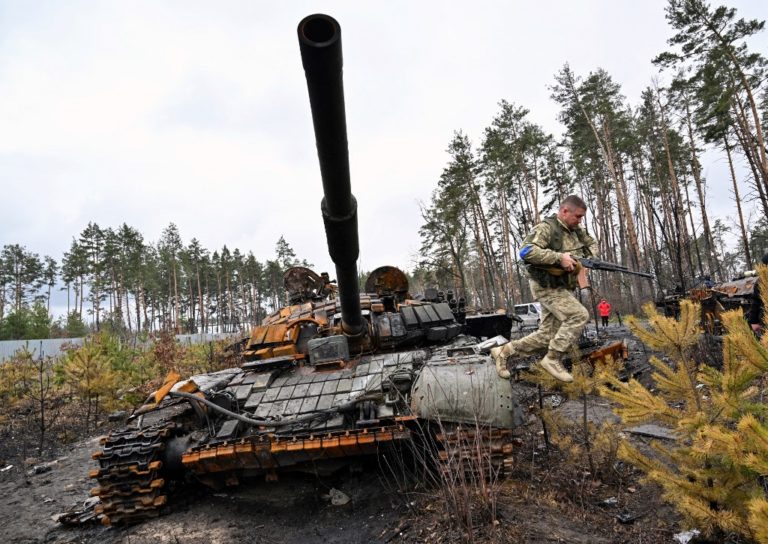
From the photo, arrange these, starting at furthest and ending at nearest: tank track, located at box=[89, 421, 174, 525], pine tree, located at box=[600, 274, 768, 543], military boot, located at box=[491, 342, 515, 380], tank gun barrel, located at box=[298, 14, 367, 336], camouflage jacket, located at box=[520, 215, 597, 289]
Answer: military boot, located at box=[491, 342, 515, 380]
tank track, located at box=[89, 421, 174, 525]
camouflage jacket, located at box=[520, 215, 597, 289]
pine tree, located at box=[600, 274, 768, 543]
tank gun barrel, located at box=[298, 14, 367, 336]

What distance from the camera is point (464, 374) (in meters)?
4.54

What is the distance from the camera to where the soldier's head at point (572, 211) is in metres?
4.41

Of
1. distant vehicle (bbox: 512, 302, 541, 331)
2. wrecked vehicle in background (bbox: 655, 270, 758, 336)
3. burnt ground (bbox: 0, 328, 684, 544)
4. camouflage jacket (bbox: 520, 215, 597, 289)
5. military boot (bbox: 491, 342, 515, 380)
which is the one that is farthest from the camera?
distant vehicle (bbox: 512, 302, 541, 331)

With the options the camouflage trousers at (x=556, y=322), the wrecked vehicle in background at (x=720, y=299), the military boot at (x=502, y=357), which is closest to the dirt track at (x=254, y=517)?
the military boot at (x=502, y=357)

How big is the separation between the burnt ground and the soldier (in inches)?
40.9

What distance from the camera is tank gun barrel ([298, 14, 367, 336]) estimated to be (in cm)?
231

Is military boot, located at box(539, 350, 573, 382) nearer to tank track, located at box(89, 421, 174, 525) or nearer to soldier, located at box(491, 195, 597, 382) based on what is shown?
soldier, located at box(491, 195, 597, 382)

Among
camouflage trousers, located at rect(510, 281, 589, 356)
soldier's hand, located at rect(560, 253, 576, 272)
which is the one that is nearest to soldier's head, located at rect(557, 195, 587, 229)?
soldier's hand, located at rect(560, 253, 576, 272)

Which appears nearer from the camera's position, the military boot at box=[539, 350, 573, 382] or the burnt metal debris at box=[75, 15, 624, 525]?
the burnt metal debris at box=[75, 15, 624, 525]

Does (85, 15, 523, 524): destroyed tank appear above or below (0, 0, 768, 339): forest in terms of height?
below

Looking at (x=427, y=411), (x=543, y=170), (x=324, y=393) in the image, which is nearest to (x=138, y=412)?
(x=324, y=393)

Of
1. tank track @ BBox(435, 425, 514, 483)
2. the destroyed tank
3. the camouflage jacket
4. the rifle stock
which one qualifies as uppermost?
the camouflage jacket

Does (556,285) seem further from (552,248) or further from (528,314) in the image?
(528,314)

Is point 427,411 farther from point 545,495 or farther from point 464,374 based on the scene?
point 545,495
